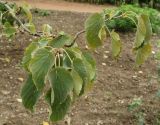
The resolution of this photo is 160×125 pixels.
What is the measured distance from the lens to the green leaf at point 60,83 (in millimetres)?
1249

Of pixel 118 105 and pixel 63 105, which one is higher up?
pixel 63 105

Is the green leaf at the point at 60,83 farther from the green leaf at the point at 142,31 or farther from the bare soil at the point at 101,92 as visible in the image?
the bare soil at the point at 101,92

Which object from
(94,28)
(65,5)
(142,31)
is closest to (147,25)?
(142,31)

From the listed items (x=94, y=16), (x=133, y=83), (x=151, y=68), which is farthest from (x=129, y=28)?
(x=94, y=16)

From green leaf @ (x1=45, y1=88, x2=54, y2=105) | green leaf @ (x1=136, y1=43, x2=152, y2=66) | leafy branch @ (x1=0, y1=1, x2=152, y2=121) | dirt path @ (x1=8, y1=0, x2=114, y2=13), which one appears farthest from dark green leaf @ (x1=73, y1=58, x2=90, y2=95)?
dirt path @ (x1=8, y1=0, x2=114, y2=13)

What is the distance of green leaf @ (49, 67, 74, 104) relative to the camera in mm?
1249

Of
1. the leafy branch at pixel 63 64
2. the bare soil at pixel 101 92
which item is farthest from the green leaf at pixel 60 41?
the bare soil at pixel 101 92

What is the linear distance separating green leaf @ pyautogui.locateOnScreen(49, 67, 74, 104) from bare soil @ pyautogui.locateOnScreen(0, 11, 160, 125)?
2.83 meters

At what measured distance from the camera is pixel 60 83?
126cm

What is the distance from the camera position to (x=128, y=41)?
7.00m

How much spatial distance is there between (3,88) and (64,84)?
3.59 metres

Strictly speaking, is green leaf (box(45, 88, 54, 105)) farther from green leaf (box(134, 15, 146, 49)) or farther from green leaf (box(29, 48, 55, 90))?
green leaf (box(134, 15, 146, 49))

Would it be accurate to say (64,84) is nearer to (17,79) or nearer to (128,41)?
(17,79)

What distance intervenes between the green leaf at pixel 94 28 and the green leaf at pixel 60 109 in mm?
249
